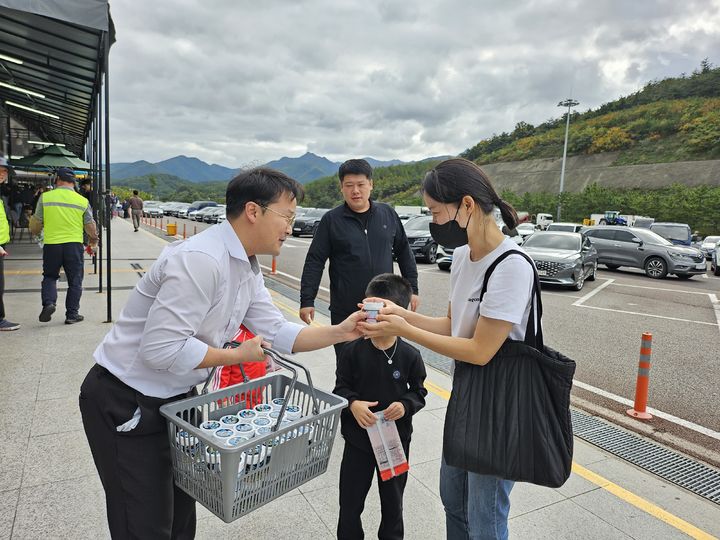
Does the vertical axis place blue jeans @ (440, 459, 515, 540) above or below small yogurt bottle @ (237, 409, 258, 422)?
below

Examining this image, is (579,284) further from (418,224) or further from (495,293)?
(495,293)

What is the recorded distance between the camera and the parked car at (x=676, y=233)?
754 inches

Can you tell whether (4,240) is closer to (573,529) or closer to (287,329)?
(287,329)

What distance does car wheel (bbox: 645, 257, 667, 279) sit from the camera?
48.0 feet

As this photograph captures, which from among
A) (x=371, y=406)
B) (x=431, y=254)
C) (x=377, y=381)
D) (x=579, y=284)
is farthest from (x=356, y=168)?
(x=431, y=254)

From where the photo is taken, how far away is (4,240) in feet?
19.0

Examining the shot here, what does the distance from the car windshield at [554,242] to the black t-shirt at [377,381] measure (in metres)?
11.3

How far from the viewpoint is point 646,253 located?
49.7 feet

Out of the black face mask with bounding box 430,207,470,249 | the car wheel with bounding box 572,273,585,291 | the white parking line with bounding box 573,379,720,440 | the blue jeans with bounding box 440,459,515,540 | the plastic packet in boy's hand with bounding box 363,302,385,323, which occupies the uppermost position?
the black face mask with bounding box 430,207,470,249

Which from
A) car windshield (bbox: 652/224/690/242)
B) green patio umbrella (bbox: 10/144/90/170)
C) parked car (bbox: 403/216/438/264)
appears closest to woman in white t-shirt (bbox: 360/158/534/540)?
green patio umbrella (bbox: 10/144/90/170)

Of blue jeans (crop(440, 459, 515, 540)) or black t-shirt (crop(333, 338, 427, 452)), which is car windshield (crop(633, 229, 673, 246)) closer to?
black t-shirt (crop(333, 338, 427, 452))

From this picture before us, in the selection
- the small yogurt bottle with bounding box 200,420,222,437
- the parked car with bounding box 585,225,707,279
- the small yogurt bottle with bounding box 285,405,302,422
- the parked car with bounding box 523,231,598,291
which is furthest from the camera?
the parked car with bounding box 585,225,707,279

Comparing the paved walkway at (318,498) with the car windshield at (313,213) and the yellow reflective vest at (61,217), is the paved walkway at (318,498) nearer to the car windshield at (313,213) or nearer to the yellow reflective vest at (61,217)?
the yellow reflective vest at (61,217)

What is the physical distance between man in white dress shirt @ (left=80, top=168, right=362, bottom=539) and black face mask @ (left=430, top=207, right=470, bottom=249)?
577 millimetres
